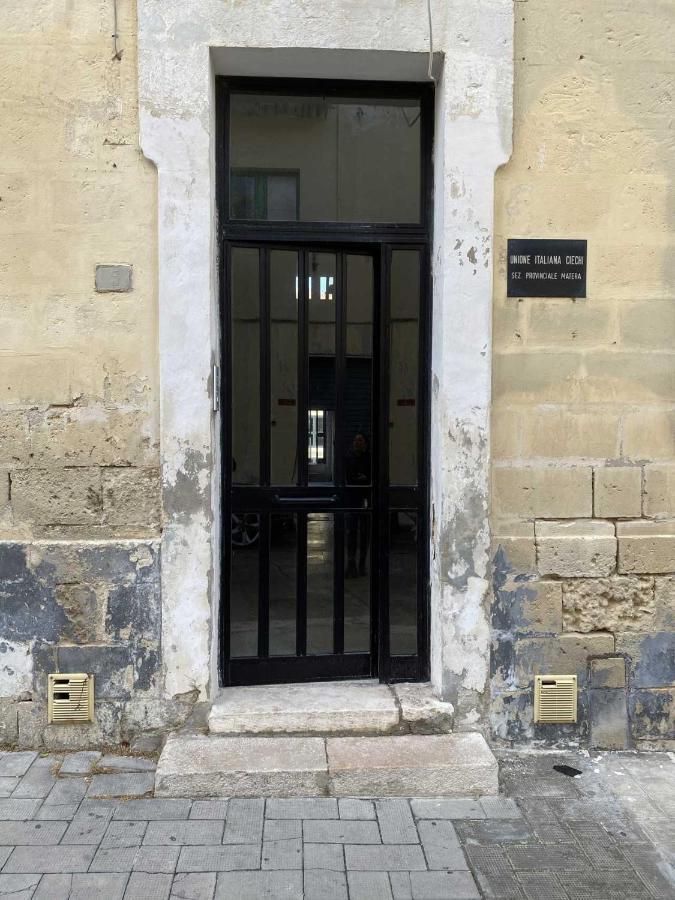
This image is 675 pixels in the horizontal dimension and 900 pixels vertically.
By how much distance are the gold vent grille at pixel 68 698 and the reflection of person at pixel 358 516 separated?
1.45 m

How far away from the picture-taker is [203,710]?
380cm

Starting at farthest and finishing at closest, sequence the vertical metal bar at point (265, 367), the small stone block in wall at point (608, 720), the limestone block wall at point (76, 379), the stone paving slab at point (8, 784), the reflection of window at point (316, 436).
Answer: the reflection of window at point (316, 436) < the vertical metal bar at point (265, 367) < the small stone block in wall at point (608, 720) < the limestone block wall at point (76, 379) < the stone paving slab at point (8, 784)

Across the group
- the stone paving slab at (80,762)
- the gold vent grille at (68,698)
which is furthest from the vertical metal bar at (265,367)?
the stone paving slab at (80,762)

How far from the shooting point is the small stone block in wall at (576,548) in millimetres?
3902

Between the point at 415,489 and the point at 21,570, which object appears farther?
the point at 415,489

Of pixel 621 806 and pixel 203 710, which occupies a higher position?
pixel 203 710

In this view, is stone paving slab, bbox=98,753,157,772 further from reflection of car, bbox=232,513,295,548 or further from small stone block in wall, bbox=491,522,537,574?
small stone block in wall, bbox=491,522,537,574

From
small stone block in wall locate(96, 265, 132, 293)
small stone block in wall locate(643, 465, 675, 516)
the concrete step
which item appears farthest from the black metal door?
small stone block in wall locate(643, 465, 675, 516)

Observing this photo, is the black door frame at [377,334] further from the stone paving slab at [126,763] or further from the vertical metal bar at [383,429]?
the stone paving slab at [126,763]

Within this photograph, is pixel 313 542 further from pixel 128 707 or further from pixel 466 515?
pixel 128 707

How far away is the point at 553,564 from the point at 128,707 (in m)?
2.25

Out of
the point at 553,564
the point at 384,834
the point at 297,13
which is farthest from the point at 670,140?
the point at 384,834

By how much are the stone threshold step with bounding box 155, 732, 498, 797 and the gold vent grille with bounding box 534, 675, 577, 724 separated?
44 cm

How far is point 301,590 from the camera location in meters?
4.15
